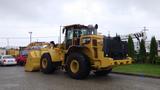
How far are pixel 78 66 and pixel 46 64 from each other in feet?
13.0

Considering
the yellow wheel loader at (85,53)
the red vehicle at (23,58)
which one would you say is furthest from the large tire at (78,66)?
the red vehicle at (23,58)

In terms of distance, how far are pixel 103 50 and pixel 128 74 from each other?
3.79 meters

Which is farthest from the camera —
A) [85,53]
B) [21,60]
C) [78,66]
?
[21,60]

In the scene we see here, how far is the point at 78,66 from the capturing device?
1708cm

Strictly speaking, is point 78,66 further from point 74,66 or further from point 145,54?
point 145,54

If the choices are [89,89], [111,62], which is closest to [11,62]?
[111,62]

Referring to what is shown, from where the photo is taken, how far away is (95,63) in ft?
54.7

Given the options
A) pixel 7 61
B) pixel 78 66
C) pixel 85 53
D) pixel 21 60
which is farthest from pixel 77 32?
pixel 7 61

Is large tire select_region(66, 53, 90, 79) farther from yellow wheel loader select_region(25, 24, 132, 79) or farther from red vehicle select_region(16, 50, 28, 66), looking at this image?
red vehicle select_region(16, 50, 28, 66)

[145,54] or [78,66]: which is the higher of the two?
[145,54]

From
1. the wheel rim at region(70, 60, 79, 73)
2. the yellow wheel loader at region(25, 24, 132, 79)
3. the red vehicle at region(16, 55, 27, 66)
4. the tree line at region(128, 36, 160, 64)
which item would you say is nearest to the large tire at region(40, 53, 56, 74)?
the yellow wheel loader at region(25, 24, 132, 79)

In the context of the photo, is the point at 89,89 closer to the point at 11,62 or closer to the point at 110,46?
the point at 110,46

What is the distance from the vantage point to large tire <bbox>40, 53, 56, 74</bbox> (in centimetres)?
2000

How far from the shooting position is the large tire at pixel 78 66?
16.8 m
